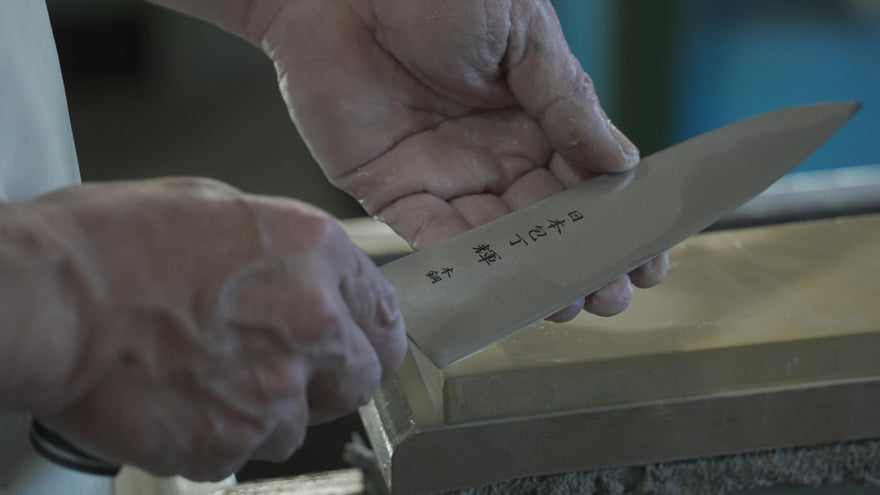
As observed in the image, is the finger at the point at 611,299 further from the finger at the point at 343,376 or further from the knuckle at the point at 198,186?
the knuckle at the point at 198,186

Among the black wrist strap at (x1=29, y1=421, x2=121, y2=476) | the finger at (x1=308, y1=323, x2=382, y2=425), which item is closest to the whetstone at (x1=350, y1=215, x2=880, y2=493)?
the finger at (x1=308, y1=323, x2=382, y2=425)

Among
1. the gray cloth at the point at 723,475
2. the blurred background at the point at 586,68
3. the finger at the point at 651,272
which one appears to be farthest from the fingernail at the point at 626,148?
the blurred background at the point at 586,68

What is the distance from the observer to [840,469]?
730 mm

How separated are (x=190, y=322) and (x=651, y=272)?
433mm

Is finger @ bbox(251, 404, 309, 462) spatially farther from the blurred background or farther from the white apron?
the blurred background

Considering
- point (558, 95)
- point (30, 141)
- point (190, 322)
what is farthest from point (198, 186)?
point (558, 95)

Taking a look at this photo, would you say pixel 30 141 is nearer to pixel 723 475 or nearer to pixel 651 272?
pixel 651 272

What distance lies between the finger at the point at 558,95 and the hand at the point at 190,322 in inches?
15.8

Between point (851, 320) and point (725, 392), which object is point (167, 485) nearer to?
point (725, 392)

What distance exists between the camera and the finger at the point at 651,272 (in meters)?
0.72

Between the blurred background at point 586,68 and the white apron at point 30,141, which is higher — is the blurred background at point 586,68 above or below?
below

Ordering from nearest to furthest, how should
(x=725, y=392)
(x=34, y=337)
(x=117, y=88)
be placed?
(x=34, y=337) → (x=725, y=392) → (x=117, y=88)

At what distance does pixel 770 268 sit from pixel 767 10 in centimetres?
246

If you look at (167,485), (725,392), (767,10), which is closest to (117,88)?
(767,10)
